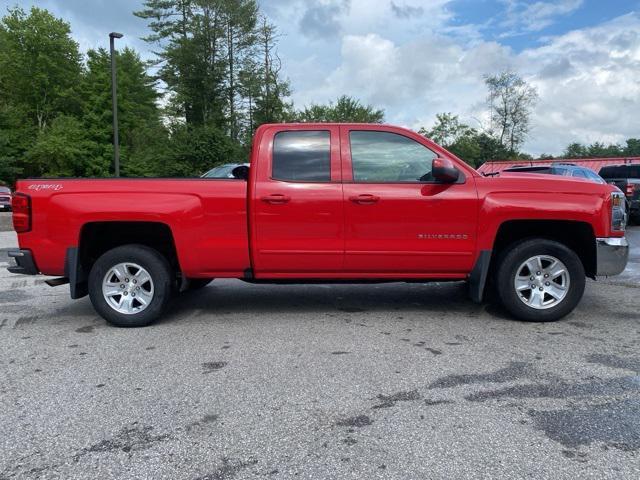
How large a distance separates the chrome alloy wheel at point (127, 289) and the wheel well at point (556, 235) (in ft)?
11.7

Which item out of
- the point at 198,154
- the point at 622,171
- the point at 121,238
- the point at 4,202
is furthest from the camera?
the point at 4,202

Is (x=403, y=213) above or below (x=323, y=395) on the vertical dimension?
above

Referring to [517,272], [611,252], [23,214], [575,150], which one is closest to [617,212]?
[611,252]

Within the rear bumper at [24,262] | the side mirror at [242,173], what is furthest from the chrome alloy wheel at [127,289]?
the side mirror at [242,173]

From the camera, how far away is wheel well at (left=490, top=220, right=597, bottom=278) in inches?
203

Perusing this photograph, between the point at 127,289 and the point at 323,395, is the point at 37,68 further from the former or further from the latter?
the point at 323,395

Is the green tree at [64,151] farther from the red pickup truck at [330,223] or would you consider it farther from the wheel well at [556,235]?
the wheel well at [556,235]

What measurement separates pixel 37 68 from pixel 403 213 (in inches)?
2057

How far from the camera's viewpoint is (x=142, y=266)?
5059 millimetres

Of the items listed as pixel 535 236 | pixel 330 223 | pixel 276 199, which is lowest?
pixel 535 236

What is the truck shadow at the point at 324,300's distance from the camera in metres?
5.72

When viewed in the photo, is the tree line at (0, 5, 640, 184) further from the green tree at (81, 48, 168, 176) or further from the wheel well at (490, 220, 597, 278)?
the wheel well at (490, 220, 597, 278)

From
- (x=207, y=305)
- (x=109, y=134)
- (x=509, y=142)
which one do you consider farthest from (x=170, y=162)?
(x=509, y=142)

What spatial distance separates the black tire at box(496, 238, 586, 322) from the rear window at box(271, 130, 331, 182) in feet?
6.47
